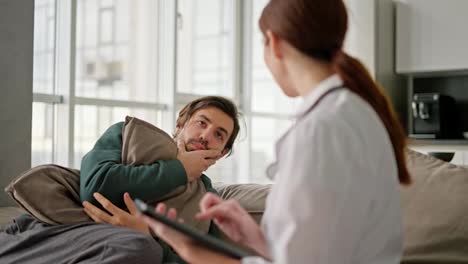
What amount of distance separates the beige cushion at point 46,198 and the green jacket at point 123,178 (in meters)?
0.05

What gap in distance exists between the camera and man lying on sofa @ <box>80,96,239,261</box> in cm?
170

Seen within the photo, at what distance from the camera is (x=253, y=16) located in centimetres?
521

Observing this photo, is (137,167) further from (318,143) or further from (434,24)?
(434,24)

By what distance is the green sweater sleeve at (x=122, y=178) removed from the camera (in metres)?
1.70

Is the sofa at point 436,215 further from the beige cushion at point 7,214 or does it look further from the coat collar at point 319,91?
the beige cushion at point 7,214

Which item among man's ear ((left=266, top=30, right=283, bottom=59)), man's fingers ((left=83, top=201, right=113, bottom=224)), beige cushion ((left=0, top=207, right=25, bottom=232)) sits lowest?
beige cushion ((left=0, top=207, right=25, bottom=232))

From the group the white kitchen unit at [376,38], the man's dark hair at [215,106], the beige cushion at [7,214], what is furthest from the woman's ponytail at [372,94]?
the white kitchen unit at [376,38]

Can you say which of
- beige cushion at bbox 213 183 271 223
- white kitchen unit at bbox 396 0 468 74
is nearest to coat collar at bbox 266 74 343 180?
→ beige cushion at bbox 213 183 271 223

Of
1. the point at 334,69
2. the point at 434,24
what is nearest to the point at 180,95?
the point at 434,24

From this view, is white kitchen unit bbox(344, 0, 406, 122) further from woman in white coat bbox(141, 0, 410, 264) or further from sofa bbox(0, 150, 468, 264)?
woman in white coat bbox(141, 0, 410, 264)

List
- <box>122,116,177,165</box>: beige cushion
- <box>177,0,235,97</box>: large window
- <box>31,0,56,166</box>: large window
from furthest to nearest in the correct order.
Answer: <box>177,0,235,97</box>: large window → <box>31,0,56,166</box>: large window → <box>122,116,177,165</box>: beige cushion

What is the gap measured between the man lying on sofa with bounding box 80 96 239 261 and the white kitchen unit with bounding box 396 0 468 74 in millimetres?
3368

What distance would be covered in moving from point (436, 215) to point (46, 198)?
1.06m

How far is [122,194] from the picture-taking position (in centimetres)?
173
